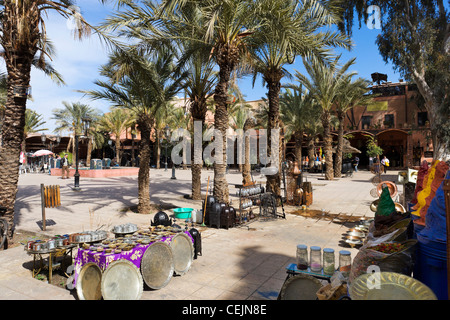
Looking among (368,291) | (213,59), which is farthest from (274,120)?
(368,291)

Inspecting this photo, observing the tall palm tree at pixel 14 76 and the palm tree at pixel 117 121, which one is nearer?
the tall palm tree at pixel 14 76

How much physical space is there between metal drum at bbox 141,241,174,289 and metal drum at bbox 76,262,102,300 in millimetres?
602

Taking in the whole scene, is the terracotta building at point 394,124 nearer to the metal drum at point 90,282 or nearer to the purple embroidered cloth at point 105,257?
the purple embroidered cloth at point 105,257

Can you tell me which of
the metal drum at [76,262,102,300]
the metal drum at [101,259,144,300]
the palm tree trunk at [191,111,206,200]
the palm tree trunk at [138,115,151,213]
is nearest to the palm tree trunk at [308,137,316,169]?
the palm tree trunk at [191,111,206,200]

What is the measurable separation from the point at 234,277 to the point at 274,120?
327 inches

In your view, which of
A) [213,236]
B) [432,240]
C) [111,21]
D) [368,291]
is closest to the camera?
[368,291]

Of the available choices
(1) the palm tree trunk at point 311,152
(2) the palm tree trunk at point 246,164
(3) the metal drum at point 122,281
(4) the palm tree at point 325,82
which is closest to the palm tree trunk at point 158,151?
(2) the palm tree trunk at point 246,164

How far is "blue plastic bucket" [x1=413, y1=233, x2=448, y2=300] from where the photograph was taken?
2578 millimetres

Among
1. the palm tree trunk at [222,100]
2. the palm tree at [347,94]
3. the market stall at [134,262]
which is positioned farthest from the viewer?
the palm tree at [347,94]

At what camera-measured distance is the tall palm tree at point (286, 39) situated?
29.4 feet

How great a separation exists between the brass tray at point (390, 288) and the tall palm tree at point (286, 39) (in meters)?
8.19

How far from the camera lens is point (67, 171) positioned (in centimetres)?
2425

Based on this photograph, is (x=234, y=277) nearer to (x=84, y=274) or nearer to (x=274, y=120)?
(x=84, y=274)

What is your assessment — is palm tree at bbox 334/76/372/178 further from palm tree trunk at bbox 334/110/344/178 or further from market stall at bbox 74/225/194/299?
market stall at bbox 74/225/194/299
